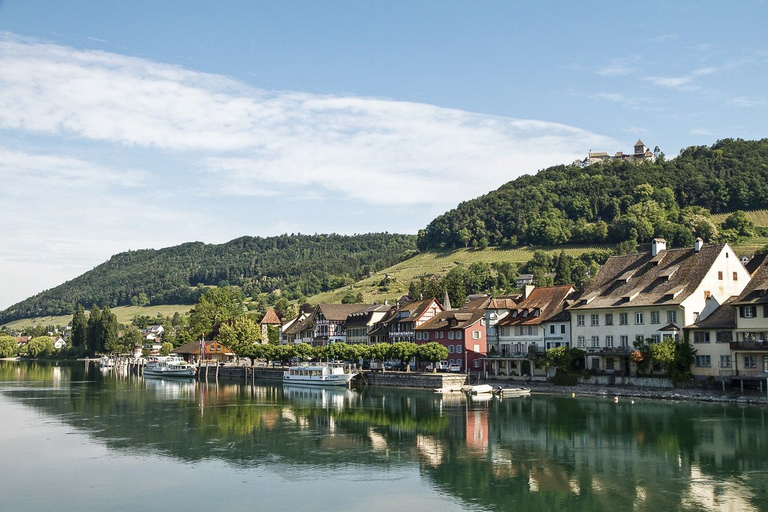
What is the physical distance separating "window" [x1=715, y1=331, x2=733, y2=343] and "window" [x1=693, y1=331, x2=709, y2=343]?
87 centimetres

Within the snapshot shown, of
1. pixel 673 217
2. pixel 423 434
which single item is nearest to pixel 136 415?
pixel 423 434

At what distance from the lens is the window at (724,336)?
205 feet

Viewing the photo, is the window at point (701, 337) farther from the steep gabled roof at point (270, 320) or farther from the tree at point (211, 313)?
the steep gabled roof at point (270, 320)

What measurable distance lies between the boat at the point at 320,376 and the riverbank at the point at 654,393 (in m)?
24.3

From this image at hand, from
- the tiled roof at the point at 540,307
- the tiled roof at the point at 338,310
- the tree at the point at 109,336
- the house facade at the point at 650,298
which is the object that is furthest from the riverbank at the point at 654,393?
the tree at the point at 109,336

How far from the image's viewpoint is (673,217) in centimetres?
18300

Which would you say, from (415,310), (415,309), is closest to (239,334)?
(415,309)

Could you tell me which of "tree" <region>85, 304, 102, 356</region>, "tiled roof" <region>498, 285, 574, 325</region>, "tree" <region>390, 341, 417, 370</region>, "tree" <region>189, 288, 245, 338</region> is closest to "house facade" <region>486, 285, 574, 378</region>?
"tiled roof" <region>498, 285, 574, 325</region>

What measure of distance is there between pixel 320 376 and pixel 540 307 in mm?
27269

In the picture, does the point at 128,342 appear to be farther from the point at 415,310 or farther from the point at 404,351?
the point at 404,351

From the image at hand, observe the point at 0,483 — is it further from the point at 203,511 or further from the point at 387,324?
the point at 387,324

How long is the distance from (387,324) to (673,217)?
329 ft

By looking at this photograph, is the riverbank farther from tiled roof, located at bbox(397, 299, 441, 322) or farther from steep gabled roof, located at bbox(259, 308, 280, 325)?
steep gabled roof, located at bbox(259, 308, 280, 325)

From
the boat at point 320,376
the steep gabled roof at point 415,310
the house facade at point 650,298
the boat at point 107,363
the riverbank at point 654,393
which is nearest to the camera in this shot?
the riverbank at point 654,393
